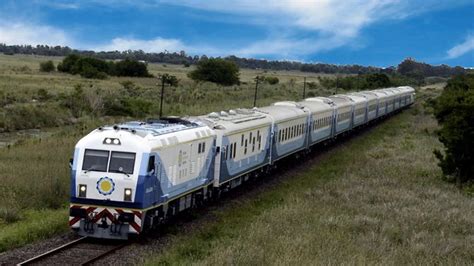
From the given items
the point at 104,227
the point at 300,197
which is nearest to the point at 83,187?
the point at 104,227

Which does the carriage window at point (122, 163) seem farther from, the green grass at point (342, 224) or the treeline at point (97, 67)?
the treeline at point (97, 67)

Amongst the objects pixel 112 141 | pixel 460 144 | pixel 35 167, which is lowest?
pixel 35 167

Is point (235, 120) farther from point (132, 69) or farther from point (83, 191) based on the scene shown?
point (132, 69)

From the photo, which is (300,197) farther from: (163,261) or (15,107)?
(15,107)

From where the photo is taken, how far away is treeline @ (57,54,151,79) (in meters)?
111

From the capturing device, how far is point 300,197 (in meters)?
23.7

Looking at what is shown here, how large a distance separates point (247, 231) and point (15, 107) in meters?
42.7

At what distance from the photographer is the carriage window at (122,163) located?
54.0 ft

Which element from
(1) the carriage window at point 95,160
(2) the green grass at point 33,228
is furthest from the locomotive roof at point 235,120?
(1) the carriage window at point 95,160

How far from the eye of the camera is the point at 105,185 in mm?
16422

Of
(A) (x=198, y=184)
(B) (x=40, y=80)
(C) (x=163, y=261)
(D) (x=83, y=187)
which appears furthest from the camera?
(B) (x=40, y=80)

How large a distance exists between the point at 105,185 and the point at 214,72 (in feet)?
356

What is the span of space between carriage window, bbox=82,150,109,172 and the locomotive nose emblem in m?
0.25

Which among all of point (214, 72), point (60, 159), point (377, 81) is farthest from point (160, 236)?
point (377, 81)
